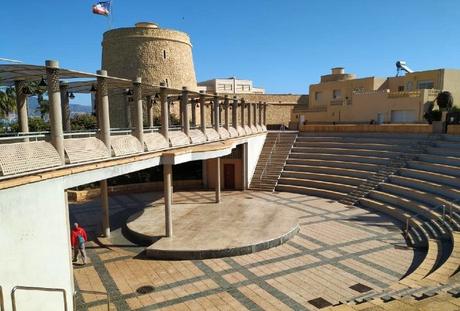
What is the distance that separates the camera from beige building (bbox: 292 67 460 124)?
3328 centimetres

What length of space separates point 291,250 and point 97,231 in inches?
380

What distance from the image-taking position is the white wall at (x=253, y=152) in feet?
90.0

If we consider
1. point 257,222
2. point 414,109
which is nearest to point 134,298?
point 257,222

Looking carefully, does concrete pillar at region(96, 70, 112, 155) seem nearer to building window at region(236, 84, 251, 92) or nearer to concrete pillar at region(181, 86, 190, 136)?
concrete pillar at region(181, 86, 190, 136)

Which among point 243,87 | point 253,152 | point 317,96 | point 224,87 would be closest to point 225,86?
point 224,87

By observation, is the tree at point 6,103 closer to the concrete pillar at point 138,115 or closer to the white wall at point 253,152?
the white wall at point 253,152

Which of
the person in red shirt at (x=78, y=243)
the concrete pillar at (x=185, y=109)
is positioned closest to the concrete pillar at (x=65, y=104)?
the person in red shirt at (x=78, y=243)

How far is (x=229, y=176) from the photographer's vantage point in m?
27.3

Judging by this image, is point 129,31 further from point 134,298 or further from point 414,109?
point 134,298

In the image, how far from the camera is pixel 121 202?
23375 millimetres

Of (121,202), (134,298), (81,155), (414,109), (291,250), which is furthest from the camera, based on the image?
(414,109)

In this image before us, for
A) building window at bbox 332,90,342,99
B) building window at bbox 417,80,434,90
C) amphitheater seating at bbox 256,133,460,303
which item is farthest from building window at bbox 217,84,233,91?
building window at bbox 417,80,434,90

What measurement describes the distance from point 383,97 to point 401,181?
54.5 ft

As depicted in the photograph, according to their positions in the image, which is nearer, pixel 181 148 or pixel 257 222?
pixel 181 148
